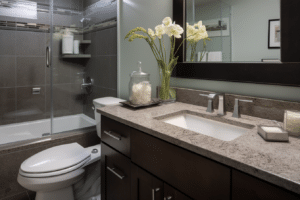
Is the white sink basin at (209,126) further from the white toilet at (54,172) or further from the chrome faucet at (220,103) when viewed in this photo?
the white toilet at (54,172)

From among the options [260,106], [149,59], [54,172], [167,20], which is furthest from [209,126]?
[54,172]

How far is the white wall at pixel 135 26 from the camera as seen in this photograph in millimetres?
1615

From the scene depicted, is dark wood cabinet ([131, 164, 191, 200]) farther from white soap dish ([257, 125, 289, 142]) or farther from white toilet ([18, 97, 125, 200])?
white toilet ([18, 97, 125, 200])

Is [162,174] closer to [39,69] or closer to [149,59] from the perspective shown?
[149,59]

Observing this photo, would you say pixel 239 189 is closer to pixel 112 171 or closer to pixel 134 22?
pixel 112 171

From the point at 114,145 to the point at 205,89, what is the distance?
2.32 feet

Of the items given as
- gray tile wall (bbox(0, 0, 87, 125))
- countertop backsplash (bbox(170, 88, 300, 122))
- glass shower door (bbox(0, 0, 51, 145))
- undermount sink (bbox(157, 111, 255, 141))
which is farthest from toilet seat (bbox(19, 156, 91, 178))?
gray tile wall (bbox(0, 0, 87, 125))

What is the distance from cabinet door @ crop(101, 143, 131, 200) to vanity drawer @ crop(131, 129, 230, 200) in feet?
0.38

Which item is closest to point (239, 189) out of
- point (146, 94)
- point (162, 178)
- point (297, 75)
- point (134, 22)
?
point (162, 178)

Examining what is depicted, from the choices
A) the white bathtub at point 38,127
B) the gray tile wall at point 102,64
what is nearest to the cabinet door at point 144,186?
the gray tile wall at point 102,64

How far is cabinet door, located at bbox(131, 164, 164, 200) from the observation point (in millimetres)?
832

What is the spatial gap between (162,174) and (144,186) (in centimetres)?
15

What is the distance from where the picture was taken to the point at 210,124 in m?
1.10

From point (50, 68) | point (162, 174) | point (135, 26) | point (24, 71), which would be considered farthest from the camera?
point (24, 71)
